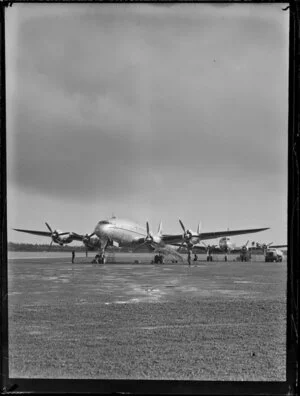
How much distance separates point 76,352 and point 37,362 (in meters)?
1.05

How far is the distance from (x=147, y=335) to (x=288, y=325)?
19.6ft

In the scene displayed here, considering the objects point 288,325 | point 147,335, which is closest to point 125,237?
point 147,335

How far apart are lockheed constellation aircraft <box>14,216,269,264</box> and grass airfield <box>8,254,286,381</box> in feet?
65.9

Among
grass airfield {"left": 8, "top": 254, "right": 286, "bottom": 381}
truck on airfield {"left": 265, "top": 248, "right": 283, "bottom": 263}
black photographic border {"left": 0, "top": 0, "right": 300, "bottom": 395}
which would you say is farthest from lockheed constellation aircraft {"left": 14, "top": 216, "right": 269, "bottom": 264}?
black photographic border {"left": 0, "top": 0, "right": 300, "bottom": 395}

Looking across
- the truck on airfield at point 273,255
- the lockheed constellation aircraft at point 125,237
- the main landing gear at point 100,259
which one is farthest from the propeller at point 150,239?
the truck on airfield at point 273,255

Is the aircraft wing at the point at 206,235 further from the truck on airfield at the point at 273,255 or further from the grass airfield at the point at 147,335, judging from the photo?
the grass airfield at the point at 147,335

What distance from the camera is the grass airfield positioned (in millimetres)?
6426

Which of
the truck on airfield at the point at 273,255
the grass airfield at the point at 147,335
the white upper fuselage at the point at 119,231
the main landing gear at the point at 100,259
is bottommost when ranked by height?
the truck on airfield at the point at 273,255

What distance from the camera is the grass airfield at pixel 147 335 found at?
21.1 feet

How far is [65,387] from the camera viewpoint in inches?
157

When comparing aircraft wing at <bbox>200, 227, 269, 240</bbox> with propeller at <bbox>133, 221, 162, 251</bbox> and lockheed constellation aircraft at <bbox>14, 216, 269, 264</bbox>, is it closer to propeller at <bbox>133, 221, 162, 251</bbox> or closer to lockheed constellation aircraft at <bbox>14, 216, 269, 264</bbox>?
lockheed constellation aircraft at <bbox>14, 216, 269, 264</bbox>

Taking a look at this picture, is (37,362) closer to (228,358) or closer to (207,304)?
(228,358)

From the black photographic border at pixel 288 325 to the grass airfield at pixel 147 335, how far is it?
299 mm

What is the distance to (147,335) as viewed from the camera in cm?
940
